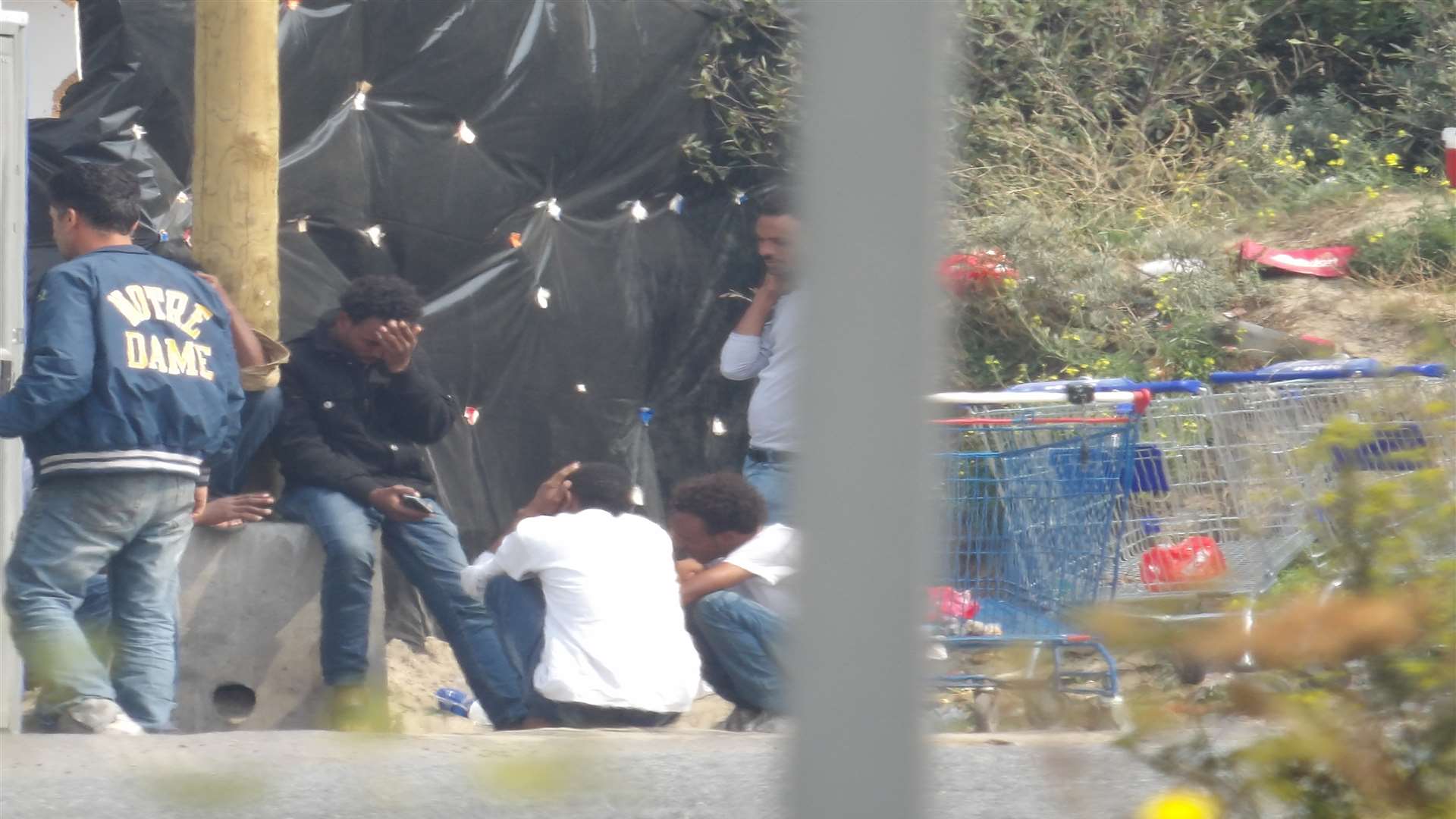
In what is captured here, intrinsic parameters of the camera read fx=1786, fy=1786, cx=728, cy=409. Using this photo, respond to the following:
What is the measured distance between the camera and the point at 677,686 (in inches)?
194

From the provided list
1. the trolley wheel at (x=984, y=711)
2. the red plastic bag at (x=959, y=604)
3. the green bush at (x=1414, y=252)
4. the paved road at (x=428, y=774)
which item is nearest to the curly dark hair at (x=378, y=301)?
the paved road at (x=428, y=774)

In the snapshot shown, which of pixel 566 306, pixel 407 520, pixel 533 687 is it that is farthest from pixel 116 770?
pixel 566 306

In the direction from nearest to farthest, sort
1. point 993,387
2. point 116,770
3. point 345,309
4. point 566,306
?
point 116,770
point 345,309
point 566,306
point 993,387

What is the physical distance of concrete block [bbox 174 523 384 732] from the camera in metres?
5.59

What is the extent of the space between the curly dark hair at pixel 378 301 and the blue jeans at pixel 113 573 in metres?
0.89

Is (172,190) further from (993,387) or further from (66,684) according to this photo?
(993,387)

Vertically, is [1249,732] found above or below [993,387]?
below

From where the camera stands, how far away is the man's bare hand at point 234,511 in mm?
5535

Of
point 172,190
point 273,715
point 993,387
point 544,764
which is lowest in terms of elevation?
point 273,715

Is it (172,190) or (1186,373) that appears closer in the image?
(172,190)

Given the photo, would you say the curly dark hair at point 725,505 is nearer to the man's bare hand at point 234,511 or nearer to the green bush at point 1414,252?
the man's bare hand at point 234,511

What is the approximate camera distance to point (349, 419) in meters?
5.65

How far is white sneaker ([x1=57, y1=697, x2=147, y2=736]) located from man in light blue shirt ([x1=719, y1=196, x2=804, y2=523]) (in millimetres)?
2011

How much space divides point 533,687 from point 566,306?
9.13 feet
